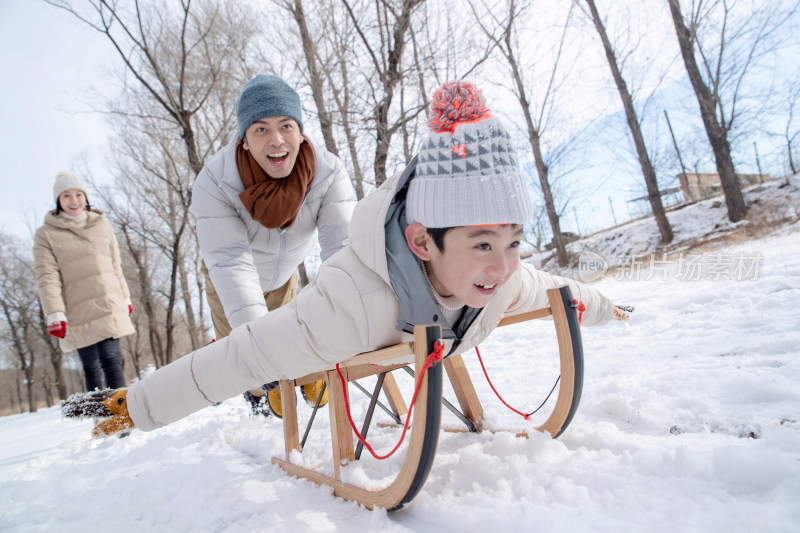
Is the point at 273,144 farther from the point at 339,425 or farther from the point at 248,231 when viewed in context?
the point at 339,425

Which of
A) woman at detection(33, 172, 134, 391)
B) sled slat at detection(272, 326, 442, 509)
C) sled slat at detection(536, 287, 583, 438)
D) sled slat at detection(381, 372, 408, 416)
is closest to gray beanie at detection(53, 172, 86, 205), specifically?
woman at detection(33, 172, 134, 391)

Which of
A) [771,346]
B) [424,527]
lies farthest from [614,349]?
[424,527]

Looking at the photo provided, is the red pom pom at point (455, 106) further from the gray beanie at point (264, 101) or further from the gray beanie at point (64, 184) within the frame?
the gray beanie at point (64, 184)

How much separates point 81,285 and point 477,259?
376 centimetres

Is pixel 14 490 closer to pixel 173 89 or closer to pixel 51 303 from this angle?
pixel 51 303

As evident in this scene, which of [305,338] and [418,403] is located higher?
[305,338]

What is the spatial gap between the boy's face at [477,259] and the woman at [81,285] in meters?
3.21

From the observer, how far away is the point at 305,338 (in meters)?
1.44

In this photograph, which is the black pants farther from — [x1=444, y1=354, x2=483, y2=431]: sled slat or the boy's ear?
the boy's ear

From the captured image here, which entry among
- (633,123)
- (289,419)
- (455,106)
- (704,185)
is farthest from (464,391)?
(704,185)

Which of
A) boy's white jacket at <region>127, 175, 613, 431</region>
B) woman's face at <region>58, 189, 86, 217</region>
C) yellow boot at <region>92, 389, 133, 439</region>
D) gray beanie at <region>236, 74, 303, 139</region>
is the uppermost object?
woman's face at <region>58, 189, 86, 217</region>

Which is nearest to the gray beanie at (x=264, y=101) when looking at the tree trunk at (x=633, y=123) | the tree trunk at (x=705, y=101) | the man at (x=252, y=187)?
the man at (x=252, y=187)

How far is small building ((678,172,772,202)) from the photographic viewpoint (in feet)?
55.5

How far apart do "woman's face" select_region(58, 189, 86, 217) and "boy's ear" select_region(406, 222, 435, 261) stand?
357 cm
